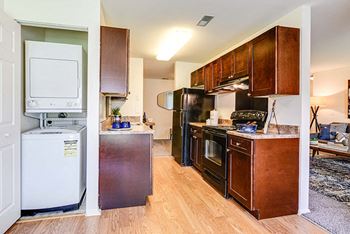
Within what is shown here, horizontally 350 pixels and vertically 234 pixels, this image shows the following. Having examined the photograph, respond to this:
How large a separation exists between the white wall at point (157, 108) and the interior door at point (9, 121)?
21.0 ft

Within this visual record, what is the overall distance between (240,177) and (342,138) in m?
3.99

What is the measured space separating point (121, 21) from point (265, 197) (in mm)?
2980

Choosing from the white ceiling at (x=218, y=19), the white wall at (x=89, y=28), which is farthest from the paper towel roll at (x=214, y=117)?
the white wall at (x=89, y=28)

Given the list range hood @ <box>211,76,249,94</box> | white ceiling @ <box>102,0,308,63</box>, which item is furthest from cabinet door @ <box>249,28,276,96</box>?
white ceiling @ <box>102,0,308,63</box>

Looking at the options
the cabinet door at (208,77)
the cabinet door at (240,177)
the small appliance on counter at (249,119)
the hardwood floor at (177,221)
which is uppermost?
the cabinet door at (208,77)

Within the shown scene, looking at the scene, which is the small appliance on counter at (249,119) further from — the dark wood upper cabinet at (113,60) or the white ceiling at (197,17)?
the dark wood upper cabinet at (113,60)

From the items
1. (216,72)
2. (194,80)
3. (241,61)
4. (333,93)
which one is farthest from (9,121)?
(333,93)

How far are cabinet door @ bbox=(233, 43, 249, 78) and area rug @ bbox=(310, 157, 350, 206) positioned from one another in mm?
2052

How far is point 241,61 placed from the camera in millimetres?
3078

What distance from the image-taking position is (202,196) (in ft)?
9.98

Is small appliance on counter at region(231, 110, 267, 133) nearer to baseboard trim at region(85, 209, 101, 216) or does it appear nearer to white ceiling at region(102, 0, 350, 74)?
white ceiling at region(102, 0, 350, 74)

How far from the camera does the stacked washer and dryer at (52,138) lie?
2.40 m

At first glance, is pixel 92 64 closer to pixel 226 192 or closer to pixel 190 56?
pixel 226 192

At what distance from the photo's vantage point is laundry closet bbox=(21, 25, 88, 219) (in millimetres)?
2402
